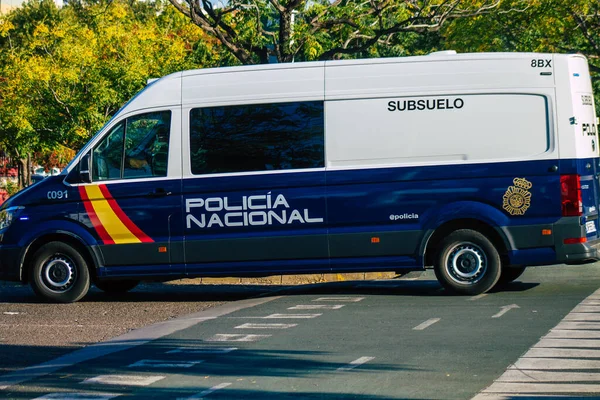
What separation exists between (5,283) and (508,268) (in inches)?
296

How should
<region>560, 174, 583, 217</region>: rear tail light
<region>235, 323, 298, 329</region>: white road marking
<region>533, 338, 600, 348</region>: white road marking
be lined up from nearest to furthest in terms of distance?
<region>533, 338, 600, 348</region>: white road marking, <region>235, 323, 298, 329</region>: white road marking, <region>560, 174, 583, 217</region>: rear tail light

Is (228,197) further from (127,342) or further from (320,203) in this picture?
(127,342)

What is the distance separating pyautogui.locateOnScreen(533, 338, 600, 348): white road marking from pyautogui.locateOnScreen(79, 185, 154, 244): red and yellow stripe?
5.35 m

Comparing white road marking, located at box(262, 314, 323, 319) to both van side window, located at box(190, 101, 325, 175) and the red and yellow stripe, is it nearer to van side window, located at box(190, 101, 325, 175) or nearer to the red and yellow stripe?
van side window, located at box(190, 101, 325, 175)

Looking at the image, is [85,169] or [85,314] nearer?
[85,314]

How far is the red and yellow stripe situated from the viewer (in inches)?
500

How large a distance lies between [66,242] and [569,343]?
21.4 feet

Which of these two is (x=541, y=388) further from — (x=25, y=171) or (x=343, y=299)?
→ (x=25, y=171)

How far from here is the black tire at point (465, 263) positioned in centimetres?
1215

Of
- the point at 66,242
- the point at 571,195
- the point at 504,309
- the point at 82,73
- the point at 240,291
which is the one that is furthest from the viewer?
the point at 82,73

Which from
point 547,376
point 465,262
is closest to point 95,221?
point 465,262

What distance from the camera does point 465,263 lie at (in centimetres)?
1223

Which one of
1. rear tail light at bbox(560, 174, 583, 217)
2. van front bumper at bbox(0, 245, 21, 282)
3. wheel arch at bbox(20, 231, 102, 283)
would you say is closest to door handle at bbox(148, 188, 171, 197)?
wheel arch at bbox(20, 231, 102, 283)

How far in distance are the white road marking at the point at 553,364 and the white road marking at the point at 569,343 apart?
0.64 meters
